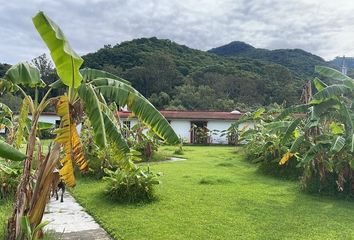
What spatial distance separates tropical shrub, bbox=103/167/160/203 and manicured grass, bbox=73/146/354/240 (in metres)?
0.28

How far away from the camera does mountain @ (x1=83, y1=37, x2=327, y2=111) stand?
1839 inches

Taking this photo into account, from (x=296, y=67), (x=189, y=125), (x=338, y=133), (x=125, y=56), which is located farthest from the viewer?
(x=296, y=67)

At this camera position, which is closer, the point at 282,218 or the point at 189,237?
the point at 189,237

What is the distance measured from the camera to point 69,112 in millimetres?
5270

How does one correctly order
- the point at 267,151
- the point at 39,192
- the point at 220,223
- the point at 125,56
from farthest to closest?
the point at 125,56 < the point at 267,151 < the point at 220,223 < the point at 39,192

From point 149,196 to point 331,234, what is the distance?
155 inches

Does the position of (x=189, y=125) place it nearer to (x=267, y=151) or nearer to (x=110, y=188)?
(x=267, y=151)

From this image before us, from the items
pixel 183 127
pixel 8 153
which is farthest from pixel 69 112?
pixel 183 127

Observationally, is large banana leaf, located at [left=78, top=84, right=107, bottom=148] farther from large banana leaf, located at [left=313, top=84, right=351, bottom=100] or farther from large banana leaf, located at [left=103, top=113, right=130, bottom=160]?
large banana leaf, located at [left=313, top=84, right=351, bottom=100]

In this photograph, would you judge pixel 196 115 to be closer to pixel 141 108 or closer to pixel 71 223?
pixel 71 223

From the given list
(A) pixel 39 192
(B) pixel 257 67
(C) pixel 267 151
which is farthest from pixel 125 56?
(A) pixel 39 192

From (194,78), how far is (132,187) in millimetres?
43554

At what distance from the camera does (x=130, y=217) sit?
7953mm

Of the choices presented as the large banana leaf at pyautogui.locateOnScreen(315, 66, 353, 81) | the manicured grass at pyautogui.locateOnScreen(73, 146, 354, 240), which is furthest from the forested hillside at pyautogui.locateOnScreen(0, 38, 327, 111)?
the large banana leaf at pyautogui.locateOnScreen(315, 66, 353, 81)
